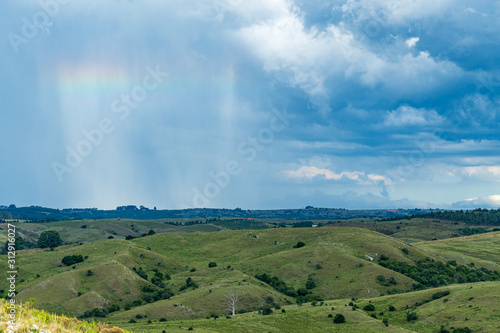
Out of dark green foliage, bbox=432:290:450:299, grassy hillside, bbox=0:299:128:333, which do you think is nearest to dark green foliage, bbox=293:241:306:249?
dark green foliage, bbox=432:290:450:299

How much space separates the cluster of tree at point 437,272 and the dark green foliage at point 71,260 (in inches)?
4297

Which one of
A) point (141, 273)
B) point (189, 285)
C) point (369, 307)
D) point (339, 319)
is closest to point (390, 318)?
point (369, 307)

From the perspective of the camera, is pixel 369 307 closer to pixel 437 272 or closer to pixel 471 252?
pixel 437 272

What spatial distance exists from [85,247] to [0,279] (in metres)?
35.7

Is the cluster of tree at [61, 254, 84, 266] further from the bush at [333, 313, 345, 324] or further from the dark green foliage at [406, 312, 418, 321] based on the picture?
the dark green foliage at [406, 312, 418, 321]

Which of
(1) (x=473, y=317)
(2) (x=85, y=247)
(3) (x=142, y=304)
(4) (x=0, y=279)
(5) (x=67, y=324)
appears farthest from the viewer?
(2) (x=85, y=247)

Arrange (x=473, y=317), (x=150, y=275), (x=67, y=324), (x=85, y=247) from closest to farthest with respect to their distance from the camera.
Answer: (x=67, y=324) < (x=473, y=317) < (x=150, y=275) < (x=85, y=247)

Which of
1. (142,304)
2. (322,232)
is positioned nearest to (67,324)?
(142,304)

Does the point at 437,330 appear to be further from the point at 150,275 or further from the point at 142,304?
the point at 150,275

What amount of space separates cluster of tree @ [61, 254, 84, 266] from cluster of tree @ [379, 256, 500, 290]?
109m

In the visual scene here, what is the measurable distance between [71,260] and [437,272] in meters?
130

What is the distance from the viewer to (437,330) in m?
77.6

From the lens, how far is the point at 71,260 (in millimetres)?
147250

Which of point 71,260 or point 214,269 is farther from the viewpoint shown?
point 214,269
